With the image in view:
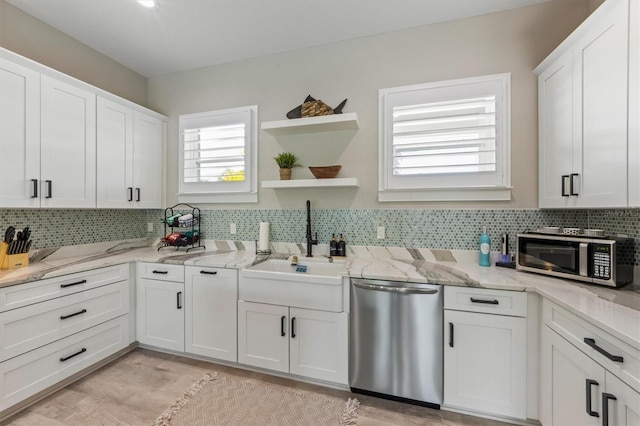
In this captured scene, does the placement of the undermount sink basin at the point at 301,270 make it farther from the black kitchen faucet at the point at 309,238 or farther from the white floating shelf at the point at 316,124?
the white floating shelf at the point at 316,124

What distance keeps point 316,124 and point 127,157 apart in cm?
195

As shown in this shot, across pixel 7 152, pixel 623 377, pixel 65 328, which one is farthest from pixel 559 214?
pixel 7 152

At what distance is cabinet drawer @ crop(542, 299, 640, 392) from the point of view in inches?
37.8

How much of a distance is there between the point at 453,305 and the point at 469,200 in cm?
95

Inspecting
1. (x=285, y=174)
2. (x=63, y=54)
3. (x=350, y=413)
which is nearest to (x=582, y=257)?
(x=350, y=413)

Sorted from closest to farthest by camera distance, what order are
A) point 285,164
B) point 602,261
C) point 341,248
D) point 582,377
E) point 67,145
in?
1. point 582,377
2. point 602,261
3. point 67,145
4. point 341,248
5. point 285,164

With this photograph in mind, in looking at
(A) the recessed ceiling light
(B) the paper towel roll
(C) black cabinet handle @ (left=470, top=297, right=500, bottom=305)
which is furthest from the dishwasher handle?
(A) the recessed ceiling light

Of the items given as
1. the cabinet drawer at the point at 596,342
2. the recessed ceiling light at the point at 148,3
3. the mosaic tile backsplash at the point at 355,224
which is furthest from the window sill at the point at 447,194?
the recessed ceiling light at the point at 148,3

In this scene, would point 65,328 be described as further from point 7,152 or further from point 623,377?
point 623,377

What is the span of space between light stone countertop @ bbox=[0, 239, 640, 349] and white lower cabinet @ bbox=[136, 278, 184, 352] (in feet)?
0.81

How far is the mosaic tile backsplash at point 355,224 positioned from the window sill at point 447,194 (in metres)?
0.11

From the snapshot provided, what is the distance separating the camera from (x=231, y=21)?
91.8 inches

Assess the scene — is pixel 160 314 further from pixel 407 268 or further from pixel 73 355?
pixel 407 268

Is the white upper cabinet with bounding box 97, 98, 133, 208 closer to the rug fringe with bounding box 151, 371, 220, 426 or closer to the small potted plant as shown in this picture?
the small potted plant
